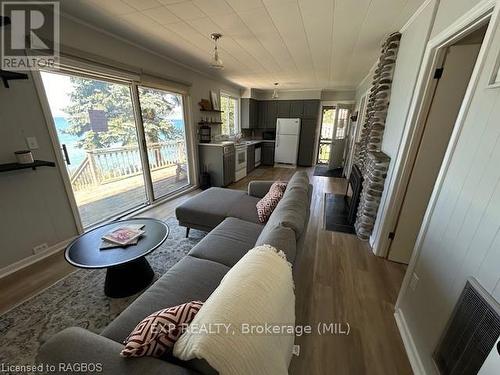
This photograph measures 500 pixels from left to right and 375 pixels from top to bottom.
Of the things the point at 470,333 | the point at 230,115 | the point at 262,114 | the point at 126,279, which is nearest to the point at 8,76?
the point at 126,279

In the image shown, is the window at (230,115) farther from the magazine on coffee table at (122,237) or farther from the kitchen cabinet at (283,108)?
the magazine on coffee table at (122,237)

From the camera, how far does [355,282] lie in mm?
1925

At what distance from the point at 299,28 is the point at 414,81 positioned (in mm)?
1294

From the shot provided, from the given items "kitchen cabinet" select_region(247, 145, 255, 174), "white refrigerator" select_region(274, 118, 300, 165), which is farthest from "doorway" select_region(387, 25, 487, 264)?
"white refrigerator" select_region(274, 118, 300, 165)

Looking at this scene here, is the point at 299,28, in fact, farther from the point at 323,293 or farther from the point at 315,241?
the point at 323,293

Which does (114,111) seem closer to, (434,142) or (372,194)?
(372,194)

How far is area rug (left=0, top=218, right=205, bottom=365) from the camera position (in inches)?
52.8

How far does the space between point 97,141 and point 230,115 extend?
373cm

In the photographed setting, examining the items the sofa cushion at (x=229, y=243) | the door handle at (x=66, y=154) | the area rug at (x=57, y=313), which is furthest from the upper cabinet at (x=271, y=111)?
the area rug at (x=57, y=313)

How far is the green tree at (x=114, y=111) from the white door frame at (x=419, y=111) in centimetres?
342

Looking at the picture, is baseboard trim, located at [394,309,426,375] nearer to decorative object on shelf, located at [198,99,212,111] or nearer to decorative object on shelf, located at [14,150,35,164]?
decorative object on shelf, located at [14,150,35,164]

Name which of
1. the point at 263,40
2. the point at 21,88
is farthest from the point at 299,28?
the point at 21,88

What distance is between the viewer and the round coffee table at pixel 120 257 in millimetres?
1474

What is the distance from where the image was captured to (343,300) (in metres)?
1.73
